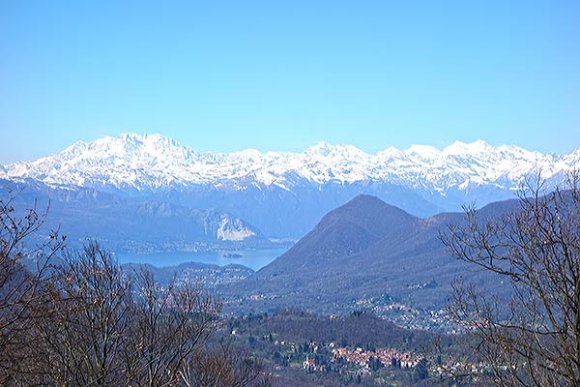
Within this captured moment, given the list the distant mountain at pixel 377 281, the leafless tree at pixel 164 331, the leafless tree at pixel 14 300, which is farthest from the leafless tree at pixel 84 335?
the distant mountain at pixel 377 281

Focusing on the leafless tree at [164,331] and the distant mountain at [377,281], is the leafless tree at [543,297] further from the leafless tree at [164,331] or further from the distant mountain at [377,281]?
the distant mountain at [377,281]

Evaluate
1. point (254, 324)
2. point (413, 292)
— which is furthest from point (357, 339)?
point (413, 292)

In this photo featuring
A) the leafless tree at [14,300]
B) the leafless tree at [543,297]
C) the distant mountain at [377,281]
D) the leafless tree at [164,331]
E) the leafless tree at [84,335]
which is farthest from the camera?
the distant mountain at [377,281]

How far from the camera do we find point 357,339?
8712 cm

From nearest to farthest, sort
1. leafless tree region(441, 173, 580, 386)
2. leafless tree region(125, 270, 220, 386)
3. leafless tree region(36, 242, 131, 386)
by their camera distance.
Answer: leafless tree region(441, 173, 580, 386)
leafless tree region(36, 242, 131, 386)
leafless tree region(125, 270, 220, 386)

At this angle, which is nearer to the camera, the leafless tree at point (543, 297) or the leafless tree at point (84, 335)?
the leafless tree at point (543, 297)

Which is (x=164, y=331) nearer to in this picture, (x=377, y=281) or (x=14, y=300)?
(x=14, y=300)

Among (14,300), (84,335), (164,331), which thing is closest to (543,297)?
(14,300)

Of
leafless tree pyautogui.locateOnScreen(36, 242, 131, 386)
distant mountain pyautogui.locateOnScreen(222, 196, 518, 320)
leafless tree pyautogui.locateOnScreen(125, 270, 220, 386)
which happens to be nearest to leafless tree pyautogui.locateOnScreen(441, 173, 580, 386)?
leafless tree pyautogui.locateOnScreen(125, 270, 220, 386)

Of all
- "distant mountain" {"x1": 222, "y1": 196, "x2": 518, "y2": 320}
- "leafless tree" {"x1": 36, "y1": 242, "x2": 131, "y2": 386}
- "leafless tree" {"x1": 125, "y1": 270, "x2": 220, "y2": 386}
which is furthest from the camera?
"distant mountain" {"x1": 222, "y1": 196, "x2": 518, "y2": 320}

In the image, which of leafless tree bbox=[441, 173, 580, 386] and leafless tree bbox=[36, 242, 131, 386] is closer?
leafless tree bbox=[441, 173, 580, 386]

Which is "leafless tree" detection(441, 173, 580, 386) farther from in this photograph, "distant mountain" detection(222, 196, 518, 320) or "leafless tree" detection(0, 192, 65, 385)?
"distant mountain" detection(222, 196, 518, 320)

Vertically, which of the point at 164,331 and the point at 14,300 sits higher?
the point at 14,300

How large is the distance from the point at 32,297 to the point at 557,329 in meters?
5.60
